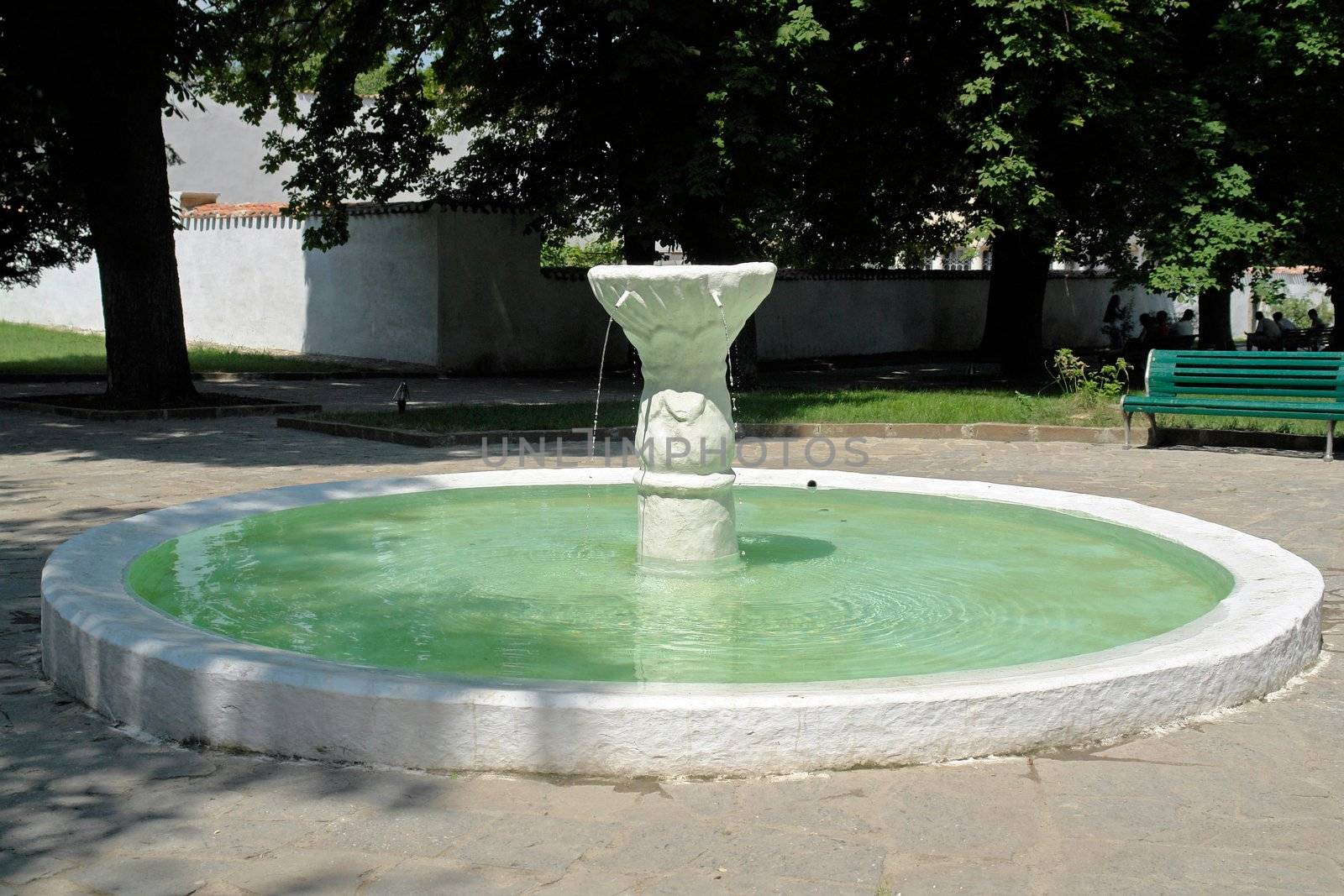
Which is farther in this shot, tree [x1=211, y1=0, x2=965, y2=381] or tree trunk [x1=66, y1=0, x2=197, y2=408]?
tree [x1=211, y1=0, x2=965, y2=381]

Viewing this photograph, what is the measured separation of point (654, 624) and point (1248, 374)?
8.51 metres

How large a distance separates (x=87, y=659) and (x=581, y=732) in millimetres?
1800

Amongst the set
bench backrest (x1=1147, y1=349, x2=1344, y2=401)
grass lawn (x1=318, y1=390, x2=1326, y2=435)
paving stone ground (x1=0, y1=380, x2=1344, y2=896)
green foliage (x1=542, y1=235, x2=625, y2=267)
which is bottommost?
paving stone ground (x1=0, y1=380, x2=1344, y2=896)

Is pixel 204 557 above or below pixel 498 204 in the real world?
below

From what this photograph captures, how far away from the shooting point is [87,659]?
445 cm

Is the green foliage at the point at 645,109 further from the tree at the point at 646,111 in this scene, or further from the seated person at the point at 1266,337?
the seated person at the point at 1266,337

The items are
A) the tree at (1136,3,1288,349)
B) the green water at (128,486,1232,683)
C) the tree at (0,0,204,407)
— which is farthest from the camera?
the tree at (1136,3,1288,349)

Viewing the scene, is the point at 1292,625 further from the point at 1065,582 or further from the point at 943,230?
the point at 943,230

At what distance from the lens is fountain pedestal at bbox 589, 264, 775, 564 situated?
600 centimetres

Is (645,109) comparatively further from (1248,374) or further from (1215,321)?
(1215,321)

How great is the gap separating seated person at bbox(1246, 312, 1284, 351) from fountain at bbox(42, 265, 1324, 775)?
1817cm

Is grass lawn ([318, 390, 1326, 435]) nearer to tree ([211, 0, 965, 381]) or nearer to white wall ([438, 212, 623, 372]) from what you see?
tree ([211, 0, 965, 381])

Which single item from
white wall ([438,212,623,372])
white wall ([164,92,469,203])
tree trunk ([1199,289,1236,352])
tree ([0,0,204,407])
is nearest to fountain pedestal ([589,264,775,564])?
tree ([0,0,204,407])

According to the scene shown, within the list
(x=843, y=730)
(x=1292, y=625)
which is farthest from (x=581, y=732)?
(x=1292, y=625)
